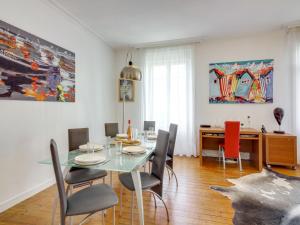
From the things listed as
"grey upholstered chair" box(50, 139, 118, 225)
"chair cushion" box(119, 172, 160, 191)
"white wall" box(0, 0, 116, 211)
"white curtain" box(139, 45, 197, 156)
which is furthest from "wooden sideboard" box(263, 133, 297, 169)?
"white wall" box(0, 0, 116, 211)

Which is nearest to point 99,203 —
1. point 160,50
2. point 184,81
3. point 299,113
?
point 184,81

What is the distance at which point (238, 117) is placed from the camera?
13.5ft

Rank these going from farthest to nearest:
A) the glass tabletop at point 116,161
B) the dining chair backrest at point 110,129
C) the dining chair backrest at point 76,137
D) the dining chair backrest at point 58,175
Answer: the dining chair backrest at point 110,129
the dining chair backrest at point 76,137
the glass tabletop at point 116,161
the dining chair backrest at point 58,175

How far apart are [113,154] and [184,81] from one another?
301cm

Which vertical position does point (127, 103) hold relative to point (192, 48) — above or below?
below

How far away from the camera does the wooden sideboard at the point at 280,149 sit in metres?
3.35

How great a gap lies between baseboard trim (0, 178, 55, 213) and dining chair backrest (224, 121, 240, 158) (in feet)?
10.5

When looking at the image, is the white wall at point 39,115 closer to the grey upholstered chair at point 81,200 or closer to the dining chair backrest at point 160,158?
the grey upholstered chair at point 81,200

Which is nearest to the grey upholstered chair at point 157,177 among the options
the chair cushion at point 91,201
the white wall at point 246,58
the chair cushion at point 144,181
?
the chair cushion at point 144,181

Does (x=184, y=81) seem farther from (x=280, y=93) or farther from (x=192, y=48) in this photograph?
(x=280, y=93)

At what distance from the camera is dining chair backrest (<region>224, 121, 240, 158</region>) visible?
3373 mm

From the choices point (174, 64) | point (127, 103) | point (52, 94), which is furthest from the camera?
Result: point (127, 103)

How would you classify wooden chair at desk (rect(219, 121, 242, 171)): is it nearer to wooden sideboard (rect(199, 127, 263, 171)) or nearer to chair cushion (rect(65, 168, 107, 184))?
wooden sideboard (rect(199, 127, 263, 171))

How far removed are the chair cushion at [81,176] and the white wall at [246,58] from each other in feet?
9.82
